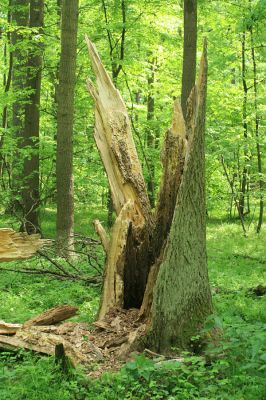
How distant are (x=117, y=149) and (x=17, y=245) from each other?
7.93 ft

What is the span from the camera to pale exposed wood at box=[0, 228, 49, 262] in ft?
14.3

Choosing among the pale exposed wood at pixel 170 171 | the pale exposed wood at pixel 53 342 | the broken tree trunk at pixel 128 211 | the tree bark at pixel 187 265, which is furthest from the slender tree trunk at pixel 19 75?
the tree bark at pixel 187 265

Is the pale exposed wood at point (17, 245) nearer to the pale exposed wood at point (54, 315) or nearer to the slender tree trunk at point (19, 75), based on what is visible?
the pale exposed wood at point (54, 315)

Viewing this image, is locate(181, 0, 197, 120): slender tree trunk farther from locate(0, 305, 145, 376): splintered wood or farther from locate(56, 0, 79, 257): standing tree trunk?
locate(0, 305, 145, 376): splintered wood

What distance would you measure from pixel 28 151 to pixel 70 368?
922 centimetres

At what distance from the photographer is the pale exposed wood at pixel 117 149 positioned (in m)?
6.33

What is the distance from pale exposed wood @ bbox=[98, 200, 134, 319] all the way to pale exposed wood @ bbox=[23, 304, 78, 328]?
1.33 feet

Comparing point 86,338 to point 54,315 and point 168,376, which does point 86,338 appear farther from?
point 168,376

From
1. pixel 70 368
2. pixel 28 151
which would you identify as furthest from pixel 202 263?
pixel 28 151

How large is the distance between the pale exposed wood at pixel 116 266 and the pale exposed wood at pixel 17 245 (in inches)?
67.2

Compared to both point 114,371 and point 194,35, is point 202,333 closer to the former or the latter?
point 114,371

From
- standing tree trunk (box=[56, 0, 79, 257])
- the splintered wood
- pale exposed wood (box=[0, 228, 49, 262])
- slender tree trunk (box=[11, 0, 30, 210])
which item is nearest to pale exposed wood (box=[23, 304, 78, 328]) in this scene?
the splintered wood

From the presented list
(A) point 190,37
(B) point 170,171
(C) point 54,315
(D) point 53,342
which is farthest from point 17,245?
(A) point 190,37

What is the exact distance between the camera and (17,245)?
4.48 m
